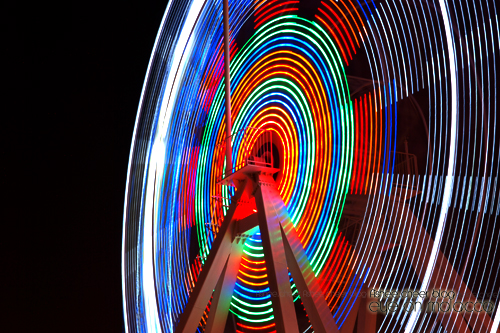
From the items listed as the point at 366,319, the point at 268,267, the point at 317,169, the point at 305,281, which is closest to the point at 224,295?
the point at 268,267

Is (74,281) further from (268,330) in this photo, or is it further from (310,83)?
(310,83)

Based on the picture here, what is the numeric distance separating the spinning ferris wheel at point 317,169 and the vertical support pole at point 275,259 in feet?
0.08

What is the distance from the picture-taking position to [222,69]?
23.7 ft

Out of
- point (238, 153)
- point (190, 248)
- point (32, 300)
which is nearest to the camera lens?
point (238, 153)

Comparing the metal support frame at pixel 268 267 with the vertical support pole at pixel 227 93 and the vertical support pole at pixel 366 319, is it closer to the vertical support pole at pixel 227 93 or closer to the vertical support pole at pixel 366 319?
the vertical support pole at pixel 227 93

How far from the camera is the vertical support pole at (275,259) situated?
4.45 meters

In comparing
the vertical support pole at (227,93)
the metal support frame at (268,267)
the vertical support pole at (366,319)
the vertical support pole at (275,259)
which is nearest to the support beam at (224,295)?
the metal support frame at (268,267)

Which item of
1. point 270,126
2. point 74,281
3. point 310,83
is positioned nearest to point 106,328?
point 74,281

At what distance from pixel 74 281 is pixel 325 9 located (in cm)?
705

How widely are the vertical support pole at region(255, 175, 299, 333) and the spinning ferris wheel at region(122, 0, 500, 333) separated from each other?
0.02 m

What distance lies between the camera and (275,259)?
4809 mm

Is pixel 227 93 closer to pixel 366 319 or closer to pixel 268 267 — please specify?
pixel 268 267

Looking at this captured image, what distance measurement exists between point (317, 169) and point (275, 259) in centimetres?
117

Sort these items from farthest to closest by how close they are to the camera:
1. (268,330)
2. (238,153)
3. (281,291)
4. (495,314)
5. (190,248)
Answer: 1. (190,248)
2. (238,153)
3. (268,330)
4. (281,291)
5. (495,314)
